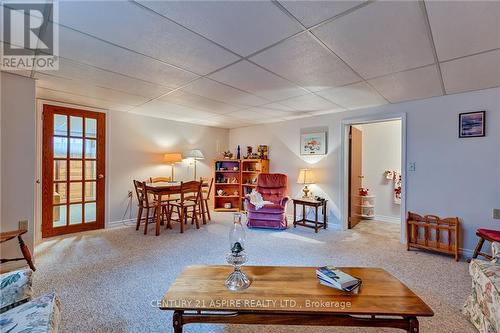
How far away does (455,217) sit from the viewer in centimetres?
306

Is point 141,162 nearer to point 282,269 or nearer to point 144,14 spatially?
point 144,14

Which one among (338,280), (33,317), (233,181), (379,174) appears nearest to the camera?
(33,317)

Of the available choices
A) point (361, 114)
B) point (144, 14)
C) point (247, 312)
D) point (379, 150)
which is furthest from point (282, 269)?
point (379, 150)

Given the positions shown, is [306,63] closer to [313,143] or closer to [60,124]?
[313,143]

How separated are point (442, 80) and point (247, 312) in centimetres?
320

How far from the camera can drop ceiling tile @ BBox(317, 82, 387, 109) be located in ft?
9.77

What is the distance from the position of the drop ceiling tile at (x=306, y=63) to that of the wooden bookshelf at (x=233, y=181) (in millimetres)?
3130

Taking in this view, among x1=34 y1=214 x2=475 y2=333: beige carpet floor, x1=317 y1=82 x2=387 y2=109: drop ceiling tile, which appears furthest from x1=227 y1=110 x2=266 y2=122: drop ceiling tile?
x1=34 y1=214 x2=475 y2=333: beige carpet floor

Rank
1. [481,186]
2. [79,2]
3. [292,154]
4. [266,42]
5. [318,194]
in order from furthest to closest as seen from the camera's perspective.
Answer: [292,154] → [318,194] → [481,186] → [266,42] → [79,2]

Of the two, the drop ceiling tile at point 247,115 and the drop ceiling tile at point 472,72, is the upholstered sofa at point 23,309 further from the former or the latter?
the drop ceiling tile at point 247,115

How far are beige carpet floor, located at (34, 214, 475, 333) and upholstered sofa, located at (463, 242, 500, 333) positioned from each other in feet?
0.39

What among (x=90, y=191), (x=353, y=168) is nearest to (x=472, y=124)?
(x=353, y=168)

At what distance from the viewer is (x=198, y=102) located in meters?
3.71

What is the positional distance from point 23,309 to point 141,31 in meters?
1.87
